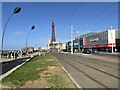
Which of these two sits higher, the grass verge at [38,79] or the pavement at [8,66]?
the grass verge at [38,79]

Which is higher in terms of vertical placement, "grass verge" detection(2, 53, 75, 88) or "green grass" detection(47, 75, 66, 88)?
"green grass" detection(47, 75, 66, 88)

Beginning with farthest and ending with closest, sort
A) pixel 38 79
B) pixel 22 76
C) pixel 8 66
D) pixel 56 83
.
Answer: pixel 8 66 < pixel 22 76 < pixel 38 79 < pixel 56 83

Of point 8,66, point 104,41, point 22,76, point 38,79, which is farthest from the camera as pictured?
point 104,41

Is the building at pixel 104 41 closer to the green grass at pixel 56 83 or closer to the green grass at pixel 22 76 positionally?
the green grass at pixel 22 76

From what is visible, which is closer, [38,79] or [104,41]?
[38,79]

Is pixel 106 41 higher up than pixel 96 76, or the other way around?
pixel 106 41

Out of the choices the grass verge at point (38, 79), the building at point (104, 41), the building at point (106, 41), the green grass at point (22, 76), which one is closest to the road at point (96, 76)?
the grass verge at point (38, 79)

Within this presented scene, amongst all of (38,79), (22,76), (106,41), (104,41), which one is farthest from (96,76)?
(104,41)

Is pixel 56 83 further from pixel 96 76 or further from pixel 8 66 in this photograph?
pixel 8 66

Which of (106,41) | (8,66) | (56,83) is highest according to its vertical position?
(106,41)

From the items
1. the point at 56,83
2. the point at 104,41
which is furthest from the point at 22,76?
the point at 104,41

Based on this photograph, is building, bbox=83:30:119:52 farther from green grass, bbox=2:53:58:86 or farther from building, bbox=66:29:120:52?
green grass, bbox=2:53:58:86

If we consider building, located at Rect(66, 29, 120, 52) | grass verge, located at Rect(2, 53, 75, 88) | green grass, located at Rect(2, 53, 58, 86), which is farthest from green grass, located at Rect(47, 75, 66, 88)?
building, located at Rect(66, 29, 120, 52)

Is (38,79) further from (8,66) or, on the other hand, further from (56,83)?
(8,66)
